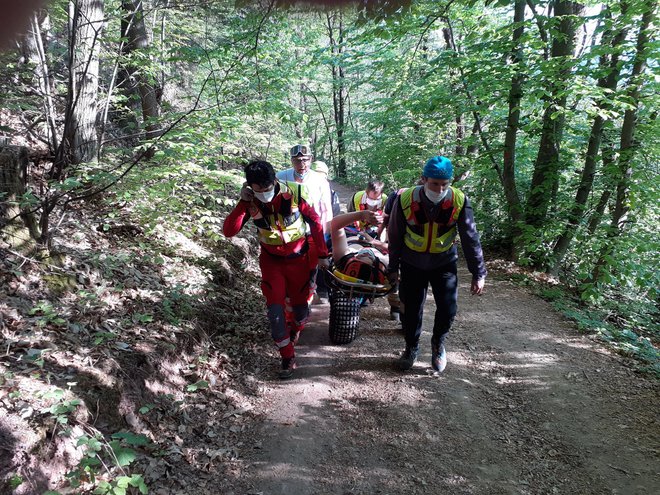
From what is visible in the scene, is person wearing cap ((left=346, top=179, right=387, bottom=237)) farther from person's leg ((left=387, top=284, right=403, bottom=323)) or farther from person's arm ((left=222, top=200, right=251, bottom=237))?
person's arm ((left=222, top=200, right=251, bottom=237))

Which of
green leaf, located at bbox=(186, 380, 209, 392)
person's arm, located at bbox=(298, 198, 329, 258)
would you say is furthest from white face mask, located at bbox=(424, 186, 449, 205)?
green leaf, located at bbox=(186, 380, 209, 392)

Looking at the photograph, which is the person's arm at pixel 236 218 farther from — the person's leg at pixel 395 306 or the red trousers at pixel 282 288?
the person's leg at pixel 395 306

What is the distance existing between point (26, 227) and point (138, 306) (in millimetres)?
1311

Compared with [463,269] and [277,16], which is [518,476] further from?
[463,269]

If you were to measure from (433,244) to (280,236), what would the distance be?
4.99 ft

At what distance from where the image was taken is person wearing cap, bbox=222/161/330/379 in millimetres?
3787

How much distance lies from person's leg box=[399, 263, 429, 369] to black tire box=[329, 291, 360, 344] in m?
0.71

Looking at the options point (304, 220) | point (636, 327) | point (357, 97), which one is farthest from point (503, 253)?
point (357, 97)

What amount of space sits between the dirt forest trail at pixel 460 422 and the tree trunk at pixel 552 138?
363cm

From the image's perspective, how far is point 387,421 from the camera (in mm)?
3504

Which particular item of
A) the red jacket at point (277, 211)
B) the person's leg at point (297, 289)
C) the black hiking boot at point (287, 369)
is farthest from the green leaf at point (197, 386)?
the red jacket at point (277, 211)

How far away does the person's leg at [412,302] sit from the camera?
3.93m

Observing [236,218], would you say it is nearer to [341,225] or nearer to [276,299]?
[276,299]

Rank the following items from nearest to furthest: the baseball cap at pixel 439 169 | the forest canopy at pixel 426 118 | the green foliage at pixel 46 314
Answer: the green foliage at pixel 46 314 → the baseball cap at pixel 439 169 → the forest canopy at pixel 426 118
